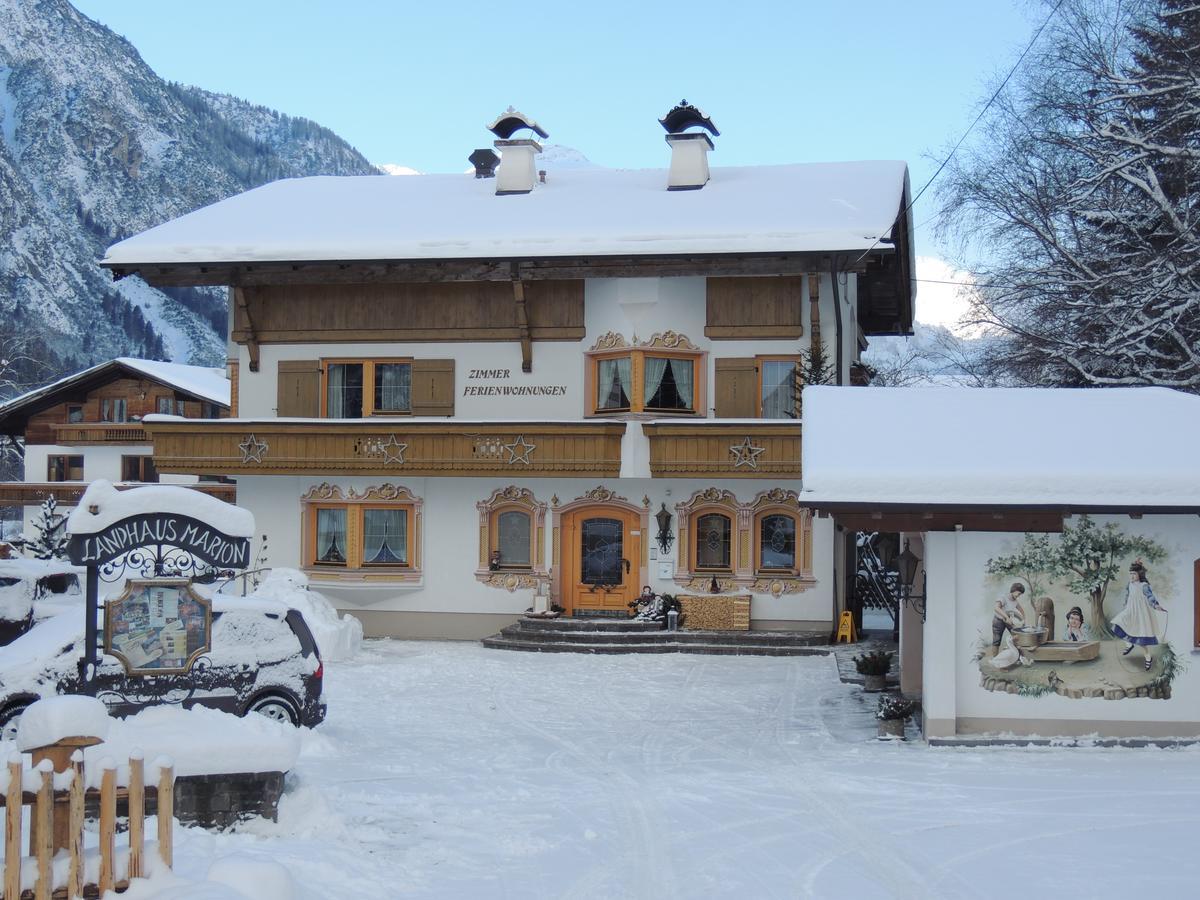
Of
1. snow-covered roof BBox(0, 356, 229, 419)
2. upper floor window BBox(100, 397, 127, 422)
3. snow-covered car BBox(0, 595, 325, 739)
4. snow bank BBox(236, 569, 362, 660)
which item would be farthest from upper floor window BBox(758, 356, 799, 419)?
upper floor window BBox(100, 397, 127, 422)

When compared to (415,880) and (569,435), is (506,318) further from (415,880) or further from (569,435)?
(415,880)

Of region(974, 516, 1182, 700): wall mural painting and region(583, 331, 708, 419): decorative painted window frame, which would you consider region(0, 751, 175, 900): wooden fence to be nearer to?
region(974, 516, 1182, 700): wall mural painting

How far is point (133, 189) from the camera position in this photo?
180 metres

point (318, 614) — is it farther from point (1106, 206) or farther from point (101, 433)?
point (101, 433)

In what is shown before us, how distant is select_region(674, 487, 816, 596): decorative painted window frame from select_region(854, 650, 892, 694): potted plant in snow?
20.8ft

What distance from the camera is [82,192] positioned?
567 feet

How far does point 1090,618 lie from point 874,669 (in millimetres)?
4410

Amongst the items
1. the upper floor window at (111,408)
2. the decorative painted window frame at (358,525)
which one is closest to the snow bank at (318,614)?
the decorative painted window frame at (358,525)

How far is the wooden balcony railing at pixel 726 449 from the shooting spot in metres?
24.2

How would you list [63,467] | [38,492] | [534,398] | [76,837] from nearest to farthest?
[76,837]
[534,398]
[38,492]
[63,467]

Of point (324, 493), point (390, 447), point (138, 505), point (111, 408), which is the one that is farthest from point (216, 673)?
point (111, 408)

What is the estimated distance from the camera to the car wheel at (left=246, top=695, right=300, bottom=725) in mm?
14312

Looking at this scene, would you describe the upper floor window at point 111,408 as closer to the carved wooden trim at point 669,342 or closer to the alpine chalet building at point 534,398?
the alpine chalet building at point 534,398

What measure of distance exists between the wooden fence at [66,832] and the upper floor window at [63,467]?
151ft
